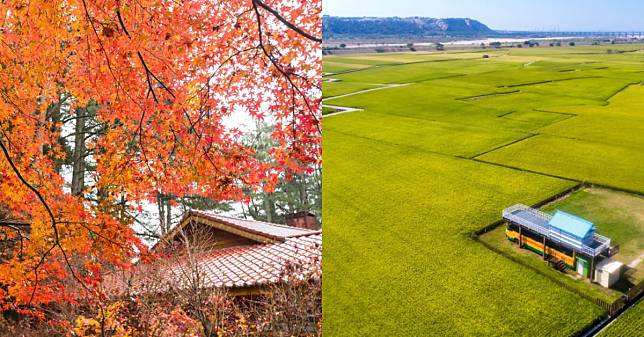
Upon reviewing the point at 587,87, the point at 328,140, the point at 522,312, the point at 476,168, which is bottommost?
the point at 522,312

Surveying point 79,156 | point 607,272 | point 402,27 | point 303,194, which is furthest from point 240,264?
point 607,272

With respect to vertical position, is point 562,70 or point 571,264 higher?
point 562,70

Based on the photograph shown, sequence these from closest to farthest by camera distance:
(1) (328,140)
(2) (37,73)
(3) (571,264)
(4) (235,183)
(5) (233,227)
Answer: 1. (3) (571,264)
2. (2) (37,73)
3. (4) (235,183)
4. (5) (233,227)
5. (1) (328,140)

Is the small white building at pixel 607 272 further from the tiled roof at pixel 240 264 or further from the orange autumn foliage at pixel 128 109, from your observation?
the orange autumn foliage at pixel 128 109

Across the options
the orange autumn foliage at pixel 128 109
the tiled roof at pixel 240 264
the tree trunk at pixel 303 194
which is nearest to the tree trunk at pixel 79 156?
the orange autumn foliage at pixel 128 109

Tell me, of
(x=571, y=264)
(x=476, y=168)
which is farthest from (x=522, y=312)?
(x=476, y=168)

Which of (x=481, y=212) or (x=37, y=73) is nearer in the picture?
(x=37, y=73)

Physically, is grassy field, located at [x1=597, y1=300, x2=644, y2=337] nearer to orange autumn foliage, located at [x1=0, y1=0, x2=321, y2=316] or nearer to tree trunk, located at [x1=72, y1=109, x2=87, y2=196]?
orange autumn foliage, located at [x1=0, y1=0, x2=321, y2=316]

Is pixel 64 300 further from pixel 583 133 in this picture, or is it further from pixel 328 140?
pixel 583 133

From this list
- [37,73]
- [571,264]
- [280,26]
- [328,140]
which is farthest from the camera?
[328,140]
